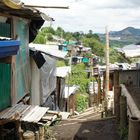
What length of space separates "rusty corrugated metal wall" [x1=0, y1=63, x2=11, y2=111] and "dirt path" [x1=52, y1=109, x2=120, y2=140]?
2.26 metres

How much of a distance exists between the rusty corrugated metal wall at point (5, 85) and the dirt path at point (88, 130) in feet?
7.43

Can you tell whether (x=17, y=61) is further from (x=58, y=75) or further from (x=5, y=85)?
(x=58, y=75)

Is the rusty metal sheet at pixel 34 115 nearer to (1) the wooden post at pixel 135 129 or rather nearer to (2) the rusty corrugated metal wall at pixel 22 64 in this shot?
(2) the rusty corrugated metal wall at pixel 22 64

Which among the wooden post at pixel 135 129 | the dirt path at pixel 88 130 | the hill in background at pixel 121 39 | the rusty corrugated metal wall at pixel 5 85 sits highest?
the hill in background at pixel 121 39

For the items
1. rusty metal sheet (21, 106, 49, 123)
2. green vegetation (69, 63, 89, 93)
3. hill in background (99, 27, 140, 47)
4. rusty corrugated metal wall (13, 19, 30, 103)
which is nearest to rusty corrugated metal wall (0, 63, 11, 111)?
rusty corrugated metal wall (13, 19, 30, 103)

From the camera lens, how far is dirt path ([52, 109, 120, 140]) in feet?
34.2

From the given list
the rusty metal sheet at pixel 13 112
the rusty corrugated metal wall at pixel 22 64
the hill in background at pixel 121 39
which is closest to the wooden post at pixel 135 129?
the rusty metal sheet at pixel 13 112

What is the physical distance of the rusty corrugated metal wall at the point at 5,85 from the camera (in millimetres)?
9172

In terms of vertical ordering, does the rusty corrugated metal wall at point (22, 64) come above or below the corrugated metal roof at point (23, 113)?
above

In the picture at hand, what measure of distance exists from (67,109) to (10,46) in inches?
813

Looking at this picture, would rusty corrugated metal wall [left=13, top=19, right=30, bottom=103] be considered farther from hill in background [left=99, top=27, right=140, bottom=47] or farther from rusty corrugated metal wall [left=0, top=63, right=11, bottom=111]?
hill in background [left=99, top=27, right=140, bottom=47]

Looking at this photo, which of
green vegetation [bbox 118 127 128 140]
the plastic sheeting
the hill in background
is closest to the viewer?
green vegetation [bbox 118 127 128 140]

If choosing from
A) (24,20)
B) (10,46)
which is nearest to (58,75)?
(24,20)

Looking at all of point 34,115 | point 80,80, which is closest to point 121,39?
point 80,80
